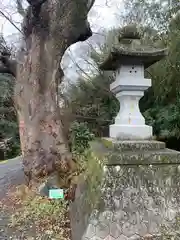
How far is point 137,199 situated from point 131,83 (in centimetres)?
143

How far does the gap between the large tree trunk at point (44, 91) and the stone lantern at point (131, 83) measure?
189 centimetres

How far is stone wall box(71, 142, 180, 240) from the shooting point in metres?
3.02

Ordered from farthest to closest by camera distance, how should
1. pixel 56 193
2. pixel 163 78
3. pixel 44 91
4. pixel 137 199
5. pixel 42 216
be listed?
1. pixel 163 78
2. pixel 44 91
3. pixel 56 193
4. pixel 42 216
5. pixel 137 199

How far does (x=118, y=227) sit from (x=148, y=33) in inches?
272

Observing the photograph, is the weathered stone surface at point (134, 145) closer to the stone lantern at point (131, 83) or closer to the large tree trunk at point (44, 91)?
A: the stone lantern at point (131, 83)

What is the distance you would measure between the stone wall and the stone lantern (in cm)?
36

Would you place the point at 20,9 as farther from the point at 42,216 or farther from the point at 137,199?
the point at 137,199

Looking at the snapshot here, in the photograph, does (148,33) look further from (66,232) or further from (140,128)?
(66,232)

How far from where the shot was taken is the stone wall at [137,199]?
9.90 ft

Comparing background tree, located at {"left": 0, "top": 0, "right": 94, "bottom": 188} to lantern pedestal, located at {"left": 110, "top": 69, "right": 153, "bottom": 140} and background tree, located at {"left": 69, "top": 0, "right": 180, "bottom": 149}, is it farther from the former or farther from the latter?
lantern pedestal, located at {"left": 110, "top": 69, "right": 153, "bottom": 140}

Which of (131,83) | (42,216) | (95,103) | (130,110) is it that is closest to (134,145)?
(130,110)

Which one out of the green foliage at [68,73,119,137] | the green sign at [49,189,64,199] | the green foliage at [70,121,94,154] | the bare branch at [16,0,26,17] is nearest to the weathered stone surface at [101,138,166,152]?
the green sign at [49,189,64,199]

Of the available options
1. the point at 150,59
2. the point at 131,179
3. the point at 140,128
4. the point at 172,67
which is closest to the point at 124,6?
the point at 172,67

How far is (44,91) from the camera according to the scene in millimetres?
5195
